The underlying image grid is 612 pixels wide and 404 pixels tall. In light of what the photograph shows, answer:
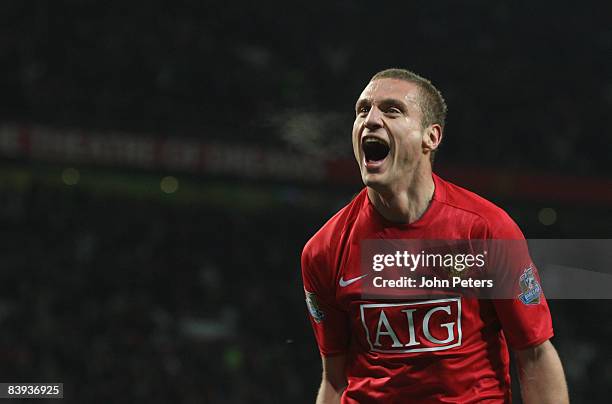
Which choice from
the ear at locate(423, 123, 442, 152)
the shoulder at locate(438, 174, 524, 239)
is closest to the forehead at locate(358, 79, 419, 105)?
the ear at locate(423, 123, 442, 152)

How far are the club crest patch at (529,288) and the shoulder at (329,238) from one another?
1.88 ft

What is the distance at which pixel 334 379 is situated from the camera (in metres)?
2.95

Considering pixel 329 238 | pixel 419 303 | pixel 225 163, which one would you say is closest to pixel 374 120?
pixel 329 238

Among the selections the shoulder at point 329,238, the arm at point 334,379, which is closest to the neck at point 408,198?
the shoulder at point 329,238

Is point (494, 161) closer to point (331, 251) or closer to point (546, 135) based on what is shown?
point (546, 135)

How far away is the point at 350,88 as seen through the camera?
1080 cm

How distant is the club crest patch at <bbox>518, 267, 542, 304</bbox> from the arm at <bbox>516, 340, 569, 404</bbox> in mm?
133

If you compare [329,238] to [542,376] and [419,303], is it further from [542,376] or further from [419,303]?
[542,376]

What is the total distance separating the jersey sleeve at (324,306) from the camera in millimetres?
2859

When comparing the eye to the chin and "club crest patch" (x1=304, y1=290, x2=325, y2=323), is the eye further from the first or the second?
"club crest patch" (x1=304, y1=290, x2=325, y2=323)

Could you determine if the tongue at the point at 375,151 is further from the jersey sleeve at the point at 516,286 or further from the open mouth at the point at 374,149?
the jersey sleeve at the point at 516,286

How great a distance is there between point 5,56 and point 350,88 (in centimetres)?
395

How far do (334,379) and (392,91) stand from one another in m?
0.96

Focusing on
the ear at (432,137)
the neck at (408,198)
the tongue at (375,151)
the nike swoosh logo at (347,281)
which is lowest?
the nike swoosh logo at (347,281)
